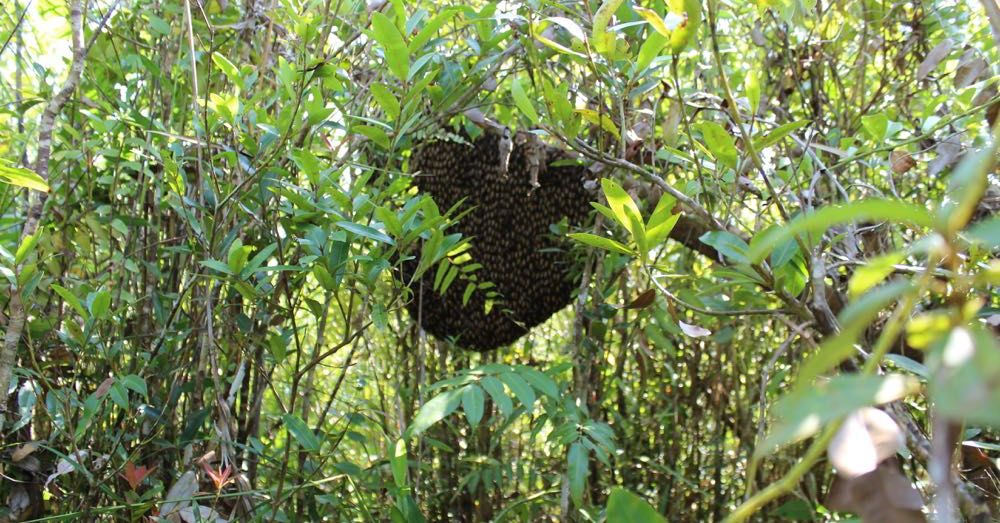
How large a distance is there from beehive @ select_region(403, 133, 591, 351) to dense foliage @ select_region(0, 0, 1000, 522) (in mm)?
49

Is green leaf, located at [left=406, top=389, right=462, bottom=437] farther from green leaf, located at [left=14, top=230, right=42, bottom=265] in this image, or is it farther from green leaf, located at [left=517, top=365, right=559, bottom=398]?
green leaf, located at [left=14, top=230, right=42, bottom=265]

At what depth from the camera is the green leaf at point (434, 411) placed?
0.86 metres

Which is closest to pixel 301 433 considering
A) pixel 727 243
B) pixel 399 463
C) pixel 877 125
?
pixel 399 463

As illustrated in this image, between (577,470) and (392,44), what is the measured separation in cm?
54

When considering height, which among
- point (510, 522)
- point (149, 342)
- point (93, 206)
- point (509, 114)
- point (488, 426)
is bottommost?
point (510, 522)

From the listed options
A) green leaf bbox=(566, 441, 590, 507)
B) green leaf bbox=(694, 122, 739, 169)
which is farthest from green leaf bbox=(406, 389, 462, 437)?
green leaf bbox=(694, 122, 739, 169)

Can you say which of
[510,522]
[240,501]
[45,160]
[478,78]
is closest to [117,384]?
[240,501]

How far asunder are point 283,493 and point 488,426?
842 millimetres

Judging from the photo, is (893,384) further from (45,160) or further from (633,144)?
(45,160)

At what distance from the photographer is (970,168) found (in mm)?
252

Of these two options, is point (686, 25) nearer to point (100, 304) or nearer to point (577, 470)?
point (577, 470)

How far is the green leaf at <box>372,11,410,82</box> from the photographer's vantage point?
0.93 meters

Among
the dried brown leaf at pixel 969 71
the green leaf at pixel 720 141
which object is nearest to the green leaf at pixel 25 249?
the green leaf at pixel 720 141

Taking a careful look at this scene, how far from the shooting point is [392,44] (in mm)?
944
